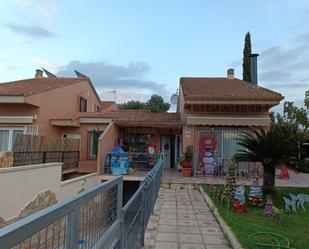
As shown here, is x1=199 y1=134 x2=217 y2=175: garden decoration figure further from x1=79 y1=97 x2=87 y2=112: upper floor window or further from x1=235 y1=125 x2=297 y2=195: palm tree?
x1=79 y1=97 x2=87 y2=112: upper floor window

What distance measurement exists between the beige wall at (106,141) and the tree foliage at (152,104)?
29.5m

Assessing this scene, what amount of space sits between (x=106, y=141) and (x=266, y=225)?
12880 millimetres

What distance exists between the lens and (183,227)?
24.6 ft

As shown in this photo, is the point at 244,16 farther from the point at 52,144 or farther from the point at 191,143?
the point at 52,144

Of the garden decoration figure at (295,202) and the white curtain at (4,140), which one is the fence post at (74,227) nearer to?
the garden decoration figure at (295,202)

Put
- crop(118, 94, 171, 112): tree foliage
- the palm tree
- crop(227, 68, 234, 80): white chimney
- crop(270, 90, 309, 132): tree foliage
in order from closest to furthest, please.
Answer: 1. the palm tree
2. crop(227, 68, 234, 80): white chimney
3. crop(270, 90, 309, 132): tree foliage
4. crop(118, 94, 171, 112): tree foliage

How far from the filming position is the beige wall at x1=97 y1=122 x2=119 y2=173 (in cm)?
1798

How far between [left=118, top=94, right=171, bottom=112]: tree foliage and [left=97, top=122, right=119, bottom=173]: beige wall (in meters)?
29.5

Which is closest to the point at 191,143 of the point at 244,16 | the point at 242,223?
the point at 244,16

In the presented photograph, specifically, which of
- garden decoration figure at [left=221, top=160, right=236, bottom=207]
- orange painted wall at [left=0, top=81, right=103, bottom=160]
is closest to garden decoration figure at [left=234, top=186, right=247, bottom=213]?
garden decoration figure at [left=221, top=160, right=236, bottom=207]

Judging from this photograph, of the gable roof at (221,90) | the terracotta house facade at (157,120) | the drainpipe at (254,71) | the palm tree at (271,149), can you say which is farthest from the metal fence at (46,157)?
the drainpipe at (254,71)

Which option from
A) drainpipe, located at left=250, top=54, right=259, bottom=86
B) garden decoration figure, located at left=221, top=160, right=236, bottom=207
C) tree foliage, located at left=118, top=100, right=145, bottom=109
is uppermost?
tree foliage, located at left=118, top=100, right=145, bottom=109

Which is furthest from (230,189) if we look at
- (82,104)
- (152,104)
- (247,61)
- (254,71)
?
(152,104)

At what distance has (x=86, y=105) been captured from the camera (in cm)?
2842
